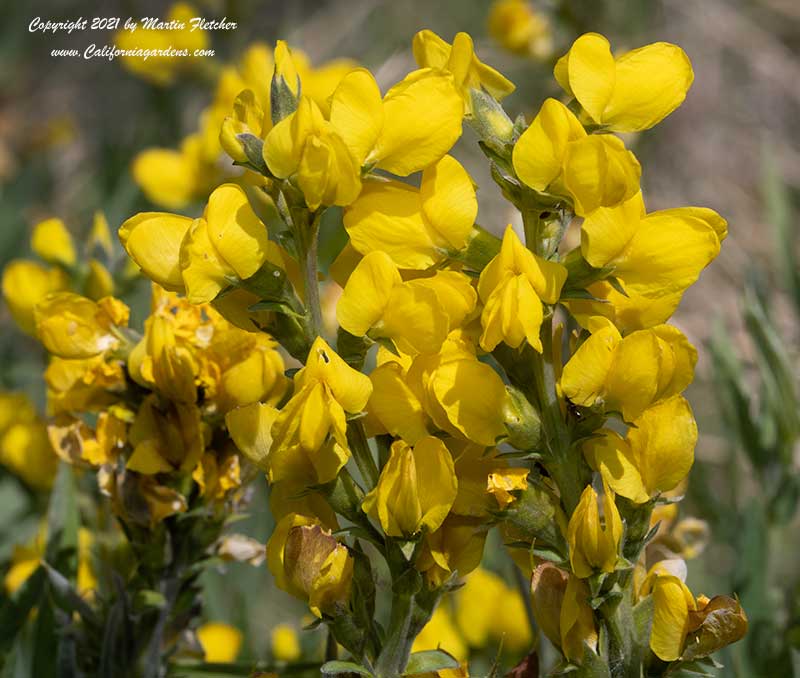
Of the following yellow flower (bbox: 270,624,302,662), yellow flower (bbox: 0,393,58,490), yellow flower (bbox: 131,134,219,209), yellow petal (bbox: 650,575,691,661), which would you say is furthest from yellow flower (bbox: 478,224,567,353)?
yellow flower (bbox: 131,134,219,209)

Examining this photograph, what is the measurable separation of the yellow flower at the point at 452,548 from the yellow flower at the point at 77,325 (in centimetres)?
39

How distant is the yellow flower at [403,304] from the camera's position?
Answer: 823 mm

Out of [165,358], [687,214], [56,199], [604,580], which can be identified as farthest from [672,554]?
[56,199]

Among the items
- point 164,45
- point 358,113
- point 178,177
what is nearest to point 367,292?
point 358,113

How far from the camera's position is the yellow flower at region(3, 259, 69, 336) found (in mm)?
1409

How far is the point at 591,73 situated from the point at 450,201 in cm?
15

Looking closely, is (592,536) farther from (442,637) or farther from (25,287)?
(25,287)

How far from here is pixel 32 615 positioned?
4.59ft

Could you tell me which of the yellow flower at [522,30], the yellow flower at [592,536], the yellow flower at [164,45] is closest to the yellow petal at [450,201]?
the yellow flower at [592,536]

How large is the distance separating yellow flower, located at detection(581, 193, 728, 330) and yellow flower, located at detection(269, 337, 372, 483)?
7.8 inches

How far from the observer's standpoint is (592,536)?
830mm

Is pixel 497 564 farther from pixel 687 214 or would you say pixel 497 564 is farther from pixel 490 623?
pixel 687 214

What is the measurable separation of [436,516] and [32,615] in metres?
0.75

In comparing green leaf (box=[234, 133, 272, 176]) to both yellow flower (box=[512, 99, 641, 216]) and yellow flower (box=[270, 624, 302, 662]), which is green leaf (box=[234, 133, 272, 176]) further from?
yellow flower (box=[270, 624, 302, 662])
